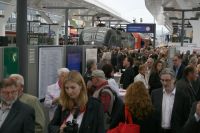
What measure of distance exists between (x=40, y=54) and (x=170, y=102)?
343cm

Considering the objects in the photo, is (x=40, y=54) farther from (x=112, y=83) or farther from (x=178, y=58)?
(x=178, y=58)

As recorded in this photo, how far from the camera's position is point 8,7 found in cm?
4297

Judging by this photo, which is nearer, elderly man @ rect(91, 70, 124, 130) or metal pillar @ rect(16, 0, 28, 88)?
elderly man @ rect(91, 70, 124, 130)

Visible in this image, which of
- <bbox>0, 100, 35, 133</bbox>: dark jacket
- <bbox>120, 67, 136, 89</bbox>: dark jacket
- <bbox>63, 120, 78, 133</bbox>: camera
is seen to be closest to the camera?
<bbox>63, 120, 78, 133</bbox>: camera

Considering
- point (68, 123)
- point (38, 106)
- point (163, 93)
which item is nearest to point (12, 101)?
point (68, 123)

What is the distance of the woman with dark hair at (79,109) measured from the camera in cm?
470

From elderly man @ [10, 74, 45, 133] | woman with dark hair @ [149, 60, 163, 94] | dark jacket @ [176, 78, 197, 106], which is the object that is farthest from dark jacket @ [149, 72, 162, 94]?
elderly man @ [10, 74, 45, 133]

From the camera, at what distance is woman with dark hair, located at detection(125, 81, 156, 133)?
20.3 ft

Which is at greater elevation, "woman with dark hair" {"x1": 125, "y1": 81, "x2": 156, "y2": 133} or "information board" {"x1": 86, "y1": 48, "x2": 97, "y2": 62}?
"information board" {"x1": 86, "y1": 48, "x2": 97, "y2": 62}

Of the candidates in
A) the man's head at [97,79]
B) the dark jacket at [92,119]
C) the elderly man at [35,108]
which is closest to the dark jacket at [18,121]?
the dark jacket at [92,119]

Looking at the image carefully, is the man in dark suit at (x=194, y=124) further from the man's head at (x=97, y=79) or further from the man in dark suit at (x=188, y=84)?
the man's head at (x=97, y=79)

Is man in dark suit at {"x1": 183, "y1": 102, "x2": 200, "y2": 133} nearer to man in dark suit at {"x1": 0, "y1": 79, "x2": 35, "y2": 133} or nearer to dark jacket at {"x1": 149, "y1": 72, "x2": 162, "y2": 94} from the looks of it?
man in dark suit at {"x1": 0, "y1": 79, "x2": 35, "y2": 133}

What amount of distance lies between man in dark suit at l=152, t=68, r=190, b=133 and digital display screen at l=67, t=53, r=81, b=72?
16.6ft

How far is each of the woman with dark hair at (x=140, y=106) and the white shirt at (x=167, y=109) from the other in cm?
45
